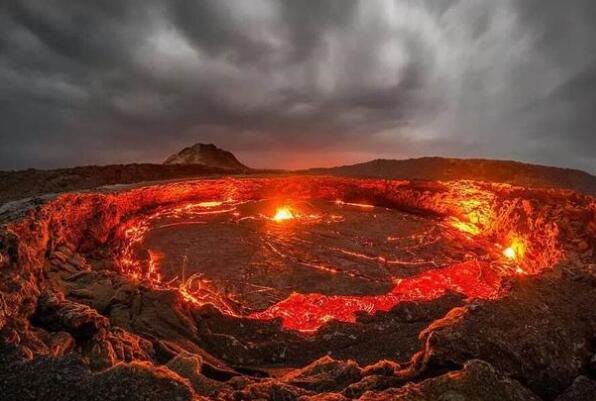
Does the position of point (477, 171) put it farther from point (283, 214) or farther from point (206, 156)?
point (206, 156)

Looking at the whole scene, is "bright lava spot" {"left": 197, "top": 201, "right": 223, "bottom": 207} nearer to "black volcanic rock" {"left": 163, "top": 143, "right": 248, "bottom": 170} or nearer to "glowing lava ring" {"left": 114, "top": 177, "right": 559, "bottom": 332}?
"glowing lava ring" {"left": 114, "top": 177, "right": 559, "bottom": 332}

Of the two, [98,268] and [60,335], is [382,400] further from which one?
[98,268]

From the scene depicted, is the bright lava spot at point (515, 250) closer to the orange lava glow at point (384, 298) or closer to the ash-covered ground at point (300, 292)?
the ash-covered ground at point (300, 292)

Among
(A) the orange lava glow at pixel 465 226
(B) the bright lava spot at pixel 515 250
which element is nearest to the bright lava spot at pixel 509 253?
(B) the bright lava spot at pixel 515 250

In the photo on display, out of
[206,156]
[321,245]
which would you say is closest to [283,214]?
[321,245]

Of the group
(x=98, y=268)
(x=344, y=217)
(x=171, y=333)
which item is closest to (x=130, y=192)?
(x=98, y=268)
